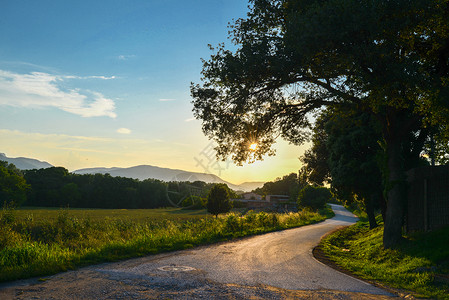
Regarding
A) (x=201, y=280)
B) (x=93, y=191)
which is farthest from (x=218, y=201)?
(x=93, y=191)

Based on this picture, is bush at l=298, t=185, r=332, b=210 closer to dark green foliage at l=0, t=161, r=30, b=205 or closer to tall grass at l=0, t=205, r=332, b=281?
tall grass at l=0, t=205, r=332, b=281

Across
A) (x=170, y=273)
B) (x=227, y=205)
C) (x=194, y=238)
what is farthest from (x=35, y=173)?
(x=170, y=273)

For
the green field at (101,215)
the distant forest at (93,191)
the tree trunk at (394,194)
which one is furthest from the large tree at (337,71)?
the distant forest at (93,191)

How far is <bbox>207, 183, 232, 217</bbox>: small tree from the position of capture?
5350cm

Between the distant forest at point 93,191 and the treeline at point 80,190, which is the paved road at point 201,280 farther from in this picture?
the distant forest at point 93,191

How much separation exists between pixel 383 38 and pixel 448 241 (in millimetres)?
7203

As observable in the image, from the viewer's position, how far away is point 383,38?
11.2 metres

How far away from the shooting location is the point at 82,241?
14086 millimetres

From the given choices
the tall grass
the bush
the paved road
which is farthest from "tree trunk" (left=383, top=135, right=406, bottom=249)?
the bush

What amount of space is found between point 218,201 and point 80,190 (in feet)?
193

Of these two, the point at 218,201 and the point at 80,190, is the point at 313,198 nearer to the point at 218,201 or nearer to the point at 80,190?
the point at 218,201

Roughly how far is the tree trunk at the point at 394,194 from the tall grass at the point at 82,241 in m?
8.48

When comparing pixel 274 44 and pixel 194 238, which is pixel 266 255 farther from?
pixel 274 44

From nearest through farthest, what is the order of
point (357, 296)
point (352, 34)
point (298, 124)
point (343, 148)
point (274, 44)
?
1. point (357, 296)
2. point (352, 34)
3. point (274, 44)
4. point (298, 124)
5. point (343, 148)
